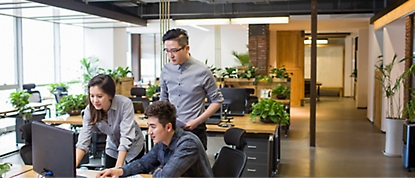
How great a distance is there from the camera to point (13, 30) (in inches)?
444

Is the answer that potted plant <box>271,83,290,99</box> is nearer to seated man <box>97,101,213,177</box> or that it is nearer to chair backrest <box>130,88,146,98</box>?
chair backrest <box>130,88,146,98</box>

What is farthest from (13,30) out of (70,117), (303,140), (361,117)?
(361,117)

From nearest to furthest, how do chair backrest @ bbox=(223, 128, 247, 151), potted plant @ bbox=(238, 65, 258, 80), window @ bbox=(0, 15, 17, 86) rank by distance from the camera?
chair backrest @ bbox=(223, 128, 247, 151), window @ bbox=(0, 15, 17, 86), potted plant @ bbox=(238, 65, 258, 80)

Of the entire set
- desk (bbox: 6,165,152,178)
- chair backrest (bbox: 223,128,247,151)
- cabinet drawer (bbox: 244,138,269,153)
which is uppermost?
chair backrest (bbox: 223,128,247,151)

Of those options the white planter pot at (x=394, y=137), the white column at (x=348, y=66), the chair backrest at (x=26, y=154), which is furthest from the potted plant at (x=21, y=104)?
the white column at (x=348, y=66)

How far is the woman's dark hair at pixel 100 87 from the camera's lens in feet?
9.86

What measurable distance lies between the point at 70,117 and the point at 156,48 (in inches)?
526

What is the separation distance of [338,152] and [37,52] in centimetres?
912

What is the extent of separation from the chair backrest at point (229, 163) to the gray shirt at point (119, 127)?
0.66m

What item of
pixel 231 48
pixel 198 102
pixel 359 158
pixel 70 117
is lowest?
pixel 359 158

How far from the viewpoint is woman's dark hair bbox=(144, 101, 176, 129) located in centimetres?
258

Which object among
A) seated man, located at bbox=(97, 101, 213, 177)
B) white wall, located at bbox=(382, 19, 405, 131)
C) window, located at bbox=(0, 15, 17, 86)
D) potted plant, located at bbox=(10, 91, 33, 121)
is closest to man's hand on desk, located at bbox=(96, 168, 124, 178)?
seated man, located at bbox=(97, 101, 213, 177)

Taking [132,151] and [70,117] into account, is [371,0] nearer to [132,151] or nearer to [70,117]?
[70,117]

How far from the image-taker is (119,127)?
129 inches
